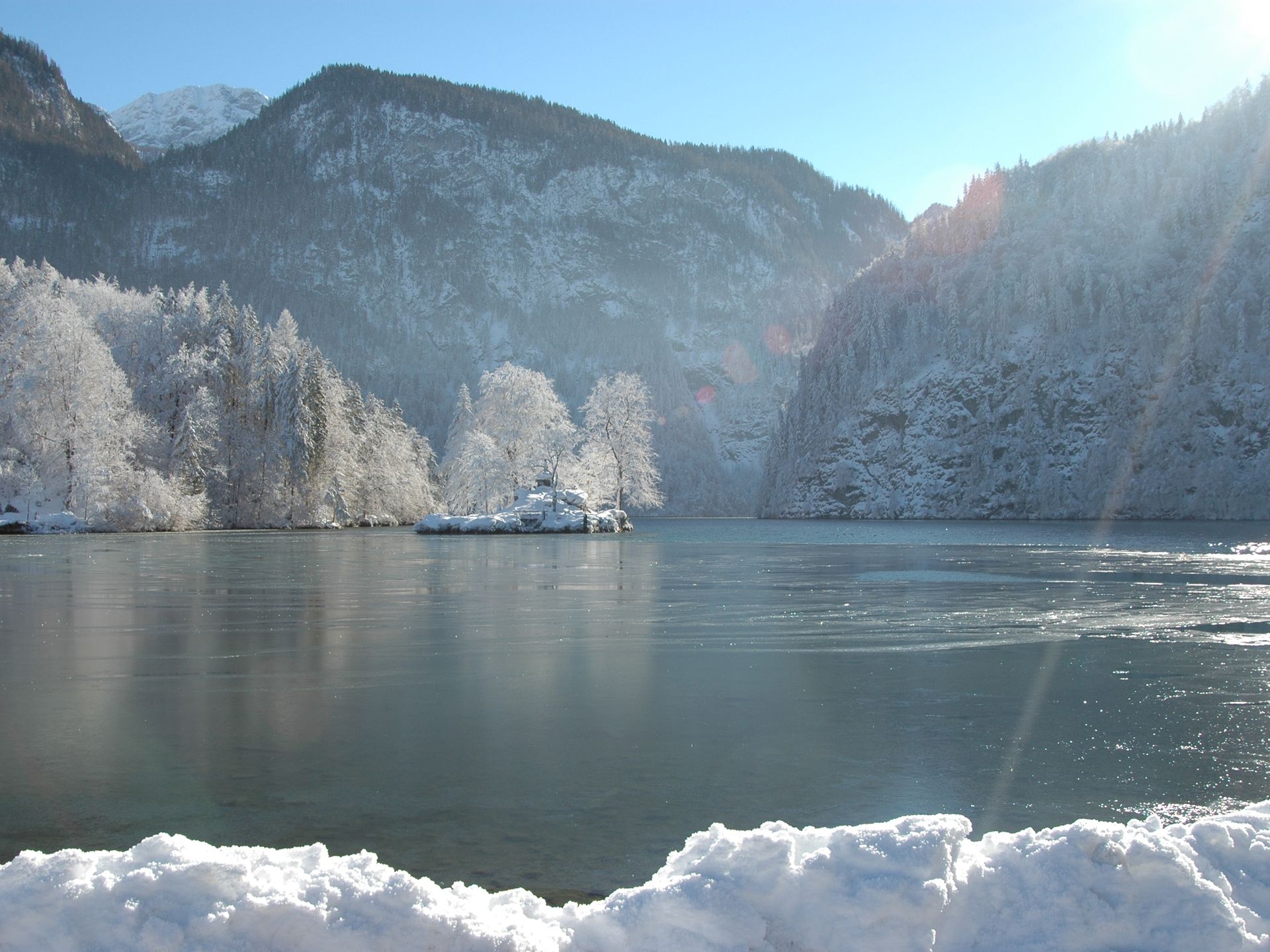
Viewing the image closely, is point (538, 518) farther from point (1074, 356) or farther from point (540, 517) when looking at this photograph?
point (1074, 356)

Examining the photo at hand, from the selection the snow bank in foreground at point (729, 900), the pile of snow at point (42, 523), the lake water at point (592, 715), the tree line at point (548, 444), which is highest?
the tree line at point (548, 444)

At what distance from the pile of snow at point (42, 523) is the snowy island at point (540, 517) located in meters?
20.0

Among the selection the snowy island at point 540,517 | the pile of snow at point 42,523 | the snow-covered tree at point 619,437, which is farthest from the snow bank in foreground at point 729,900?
the snow-covered tree at point 619,437

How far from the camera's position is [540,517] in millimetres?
61781

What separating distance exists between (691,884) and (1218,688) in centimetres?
838

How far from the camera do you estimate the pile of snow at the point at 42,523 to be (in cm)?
5575

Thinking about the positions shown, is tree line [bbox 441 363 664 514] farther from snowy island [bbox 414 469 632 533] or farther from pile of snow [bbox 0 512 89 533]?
pile of snow [bbox 0 512 89 533]

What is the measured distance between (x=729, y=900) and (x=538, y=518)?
189 ft

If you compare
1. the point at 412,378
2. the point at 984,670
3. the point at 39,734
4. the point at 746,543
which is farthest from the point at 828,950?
the point at 412,378

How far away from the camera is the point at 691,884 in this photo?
425 centimetres

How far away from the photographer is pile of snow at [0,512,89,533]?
5575cm

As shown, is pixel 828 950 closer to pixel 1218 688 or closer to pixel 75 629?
Answer: pixel 1218 688

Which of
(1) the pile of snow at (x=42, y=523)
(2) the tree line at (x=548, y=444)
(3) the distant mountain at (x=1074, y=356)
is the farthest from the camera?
(3) the distant mountain at (x=1074, y=356)

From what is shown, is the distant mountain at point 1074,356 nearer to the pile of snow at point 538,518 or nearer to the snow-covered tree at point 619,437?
the snow-covered tree at point 619,437
